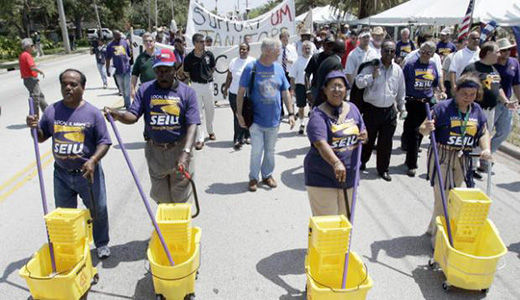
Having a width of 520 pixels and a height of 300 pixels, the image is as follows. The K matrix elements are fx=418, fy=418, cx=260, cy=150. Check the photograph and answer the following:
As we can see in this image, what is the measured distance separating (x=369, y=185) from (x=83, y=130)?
4120mm

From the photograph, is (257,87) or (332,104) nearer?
(332,104)

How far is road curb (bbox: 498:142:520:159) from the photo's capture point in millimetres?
7497

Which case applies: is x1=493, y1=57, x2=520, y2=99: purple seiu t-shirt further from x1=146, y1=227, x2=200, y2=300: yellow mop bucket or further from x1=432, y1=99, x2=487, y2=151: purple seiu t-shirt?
x1=146, y1=227, x2=200, y2=300: yellow mop bucket

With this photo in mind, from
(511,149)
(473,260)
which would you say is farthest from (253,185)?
(511,149)

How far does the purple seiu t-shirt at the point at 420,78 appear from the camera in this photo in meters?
6.46

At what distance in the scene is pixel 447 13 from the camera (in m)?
15.7

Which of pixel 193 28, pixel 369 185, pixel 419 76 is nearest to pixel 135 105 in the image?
pixel 369 185

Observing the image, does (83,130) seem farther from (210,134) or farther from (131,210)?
(210,134)

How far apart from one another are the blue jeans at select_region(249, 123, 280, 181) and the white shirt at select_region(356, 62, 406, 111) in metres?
1.43

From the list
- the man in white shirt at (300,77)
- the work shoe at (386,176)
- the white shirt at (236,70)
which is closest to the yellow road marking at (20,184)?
the white shirt at (236,70)

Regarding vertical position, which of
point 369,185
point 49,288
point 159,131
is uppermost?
point 159,131

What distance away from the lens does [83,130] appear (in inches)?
146

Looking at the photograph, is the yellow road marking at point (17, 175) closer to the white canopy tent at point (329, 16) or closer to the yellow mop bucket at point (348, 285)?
the yellow mop bucket at point (348, 285)

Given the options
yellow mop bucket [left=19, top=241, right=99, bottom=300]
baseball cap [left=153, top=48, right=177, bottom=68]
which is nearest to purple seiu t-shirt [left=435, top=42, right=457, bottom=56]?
baseball cap [left=153, top=48, right=177, bottom=68]
